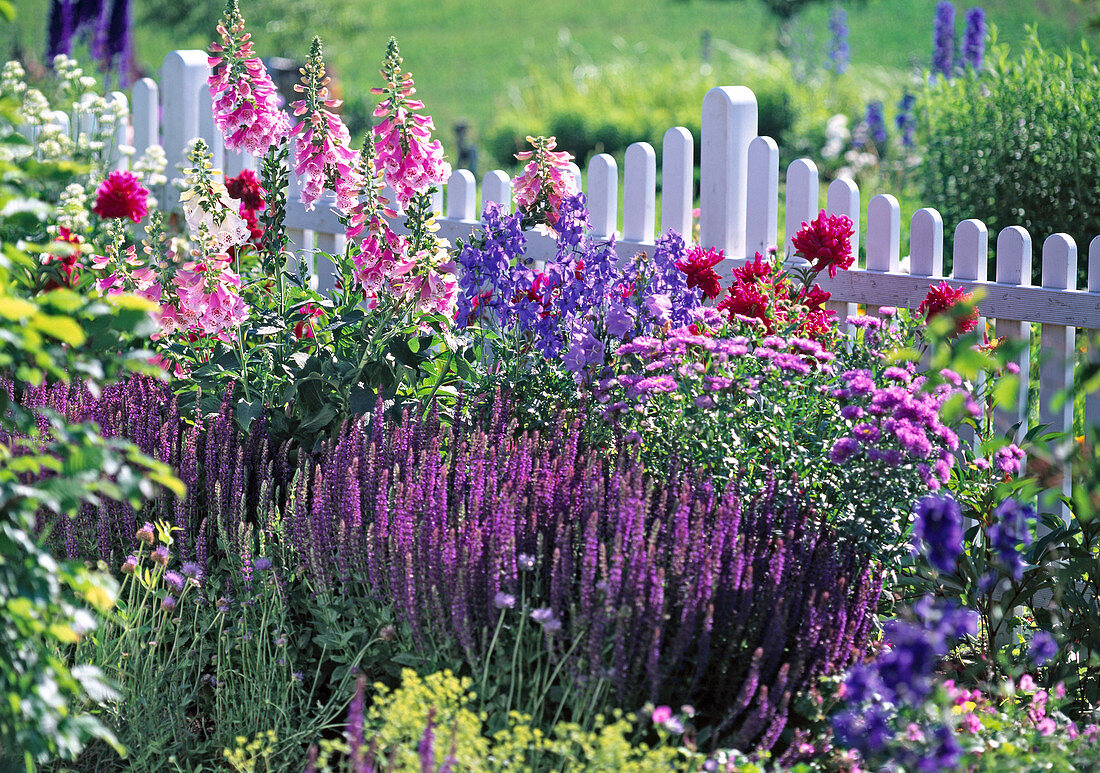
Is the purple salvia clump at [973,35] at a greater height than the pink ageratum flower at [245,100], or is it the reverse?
the purple salvia clump at [973,35]

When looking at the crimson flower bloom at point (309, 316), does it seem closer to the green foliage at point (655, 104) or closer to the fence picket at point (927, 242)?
the fence picket at point (927, 242)

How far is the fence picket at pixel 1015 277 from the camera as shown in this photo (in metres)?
3.40

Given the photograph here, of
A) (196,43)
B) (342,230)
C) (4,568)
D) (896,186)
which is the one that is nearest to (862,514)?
(4,568)

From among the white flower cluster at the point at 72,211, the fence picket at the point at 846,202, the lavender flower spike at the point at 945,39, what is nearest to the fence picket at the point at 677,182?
the fence picket at the point at 846,202

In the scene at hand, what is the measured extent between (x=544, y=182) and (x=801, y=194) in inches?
39.2

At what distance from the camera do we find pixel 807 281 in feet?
11.0

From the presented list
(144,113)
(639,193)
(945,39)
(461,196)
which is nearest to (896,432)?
(639,193)

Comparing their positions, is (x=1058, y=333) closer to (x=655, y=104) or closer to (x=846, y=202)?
(x=846, y=202)

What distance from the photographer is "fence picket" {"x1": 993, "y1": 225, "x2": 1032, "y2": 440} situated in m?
3.40

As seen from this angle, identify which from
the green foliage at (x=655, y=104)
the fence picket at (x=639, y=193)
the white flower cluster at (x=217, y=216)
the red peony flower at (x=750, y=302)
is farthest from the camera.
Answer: the green foliage at (x=655, y=104)

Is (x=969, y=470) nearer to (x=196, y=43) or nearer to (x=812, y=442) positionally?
(x=812, y=442)

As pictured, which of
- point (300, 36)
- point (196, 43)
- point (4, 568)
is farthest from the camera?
point (196, 43)

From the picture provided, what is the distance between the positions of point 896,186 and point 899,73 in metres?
8.52

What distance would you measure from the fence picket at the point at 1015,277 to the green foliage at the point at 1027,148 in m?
1.78
